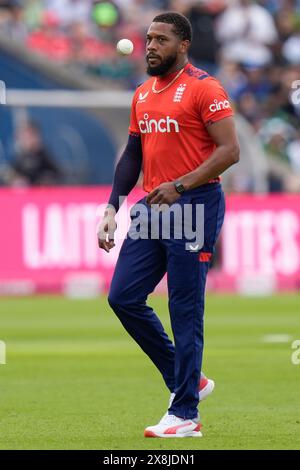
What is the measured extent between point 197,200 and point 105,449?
65.7 inches

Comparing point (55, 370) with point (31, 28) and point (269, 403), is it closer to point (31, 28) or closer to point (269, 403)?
point (269, 403)

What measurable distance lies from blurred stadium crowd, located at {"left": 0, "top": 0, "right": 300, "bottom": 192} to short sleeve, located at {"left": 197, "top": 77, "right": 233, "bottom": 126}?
15.9 m

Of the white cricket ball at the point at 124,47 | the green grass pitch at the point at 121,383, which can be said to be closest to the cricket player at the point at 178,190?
the white cricket ball at the point at 124,47

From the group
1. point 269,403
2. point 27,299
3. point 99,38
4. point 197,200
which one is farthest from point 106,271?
A: point 197,200

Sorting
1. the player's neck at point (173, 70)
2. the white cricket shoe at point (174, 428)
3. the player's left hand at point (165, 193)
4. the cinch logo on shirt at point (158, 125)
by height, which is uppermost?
the player's neck at point (173, 70)

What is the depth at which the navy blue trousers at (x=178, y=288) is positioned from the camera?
327 inches

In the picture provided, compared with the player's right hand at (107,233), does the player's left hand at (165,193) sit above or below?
above

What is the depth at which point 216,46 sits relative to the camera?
2611cm

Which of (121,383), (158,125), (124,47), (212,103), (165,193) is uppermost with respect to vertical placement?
(124,47)

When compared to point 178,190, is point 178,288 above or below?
below

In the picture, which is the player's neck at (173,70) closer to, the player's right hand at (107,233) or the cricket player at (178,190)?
the cricket player at (178,190)

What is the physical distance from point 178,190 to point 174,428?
146 centimetres

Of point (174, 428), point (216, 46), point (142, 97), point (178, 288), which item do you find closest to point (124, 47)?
point (142, 97)

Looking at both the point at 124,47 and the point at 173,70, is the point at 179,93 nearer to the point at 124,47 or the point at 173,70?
the point at 173,70
